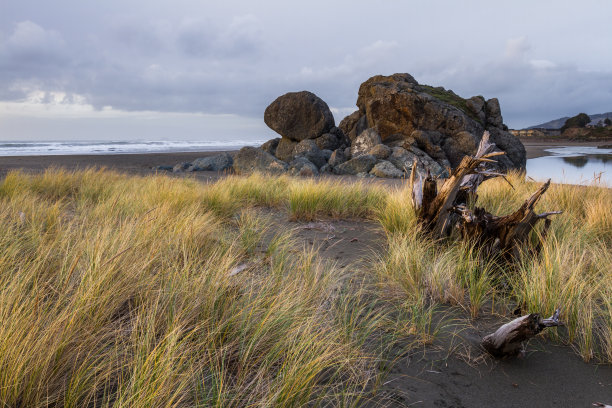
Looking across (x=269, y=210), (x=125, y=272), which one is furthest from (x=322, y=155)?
(x=125, y=272)

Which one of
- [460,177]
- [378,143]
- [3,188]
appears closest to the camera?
[460,177]

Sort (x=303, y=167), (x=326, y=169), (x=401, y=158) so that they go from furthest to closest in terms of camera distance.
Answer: (x=326, y=169) → (x=401, y=158) → (x=303, y=167)

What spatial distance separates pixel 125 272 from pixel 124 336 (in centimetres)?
49

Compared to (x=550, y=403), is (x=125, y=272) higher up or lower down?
higher up

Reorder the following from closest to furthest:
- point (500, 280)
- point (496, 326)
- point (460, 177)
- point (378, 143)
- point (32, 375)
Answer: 1. point (32, 375)
2. point (496, 326)
3. point (500, 280)
4. point (460, 177)
5. point (378, 143)

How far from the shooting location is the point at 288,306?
206cm

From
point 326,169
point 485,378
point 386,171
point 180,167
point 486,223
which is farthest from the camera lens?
point 180,167

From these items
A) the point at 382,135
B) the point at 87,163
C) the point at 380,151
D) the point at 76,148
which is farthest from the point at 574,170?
the point at 76,148

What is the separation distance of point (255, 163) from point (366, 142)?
4.51 meters

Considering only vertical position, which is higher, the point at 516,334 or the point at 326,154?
the point at 326,154

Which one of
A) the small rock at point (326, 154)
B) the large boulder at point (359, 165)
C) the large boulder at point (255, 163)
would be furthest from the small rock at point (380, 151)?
the large boulder at point (255, 163)

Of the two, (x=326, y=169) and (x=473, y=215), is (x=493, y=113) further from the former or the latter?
(x=473, y=215)

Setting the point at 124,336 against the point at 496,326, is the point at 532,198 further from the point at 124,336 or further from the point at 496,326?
the point at 124,336

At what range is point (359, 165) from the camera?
13.6 m
